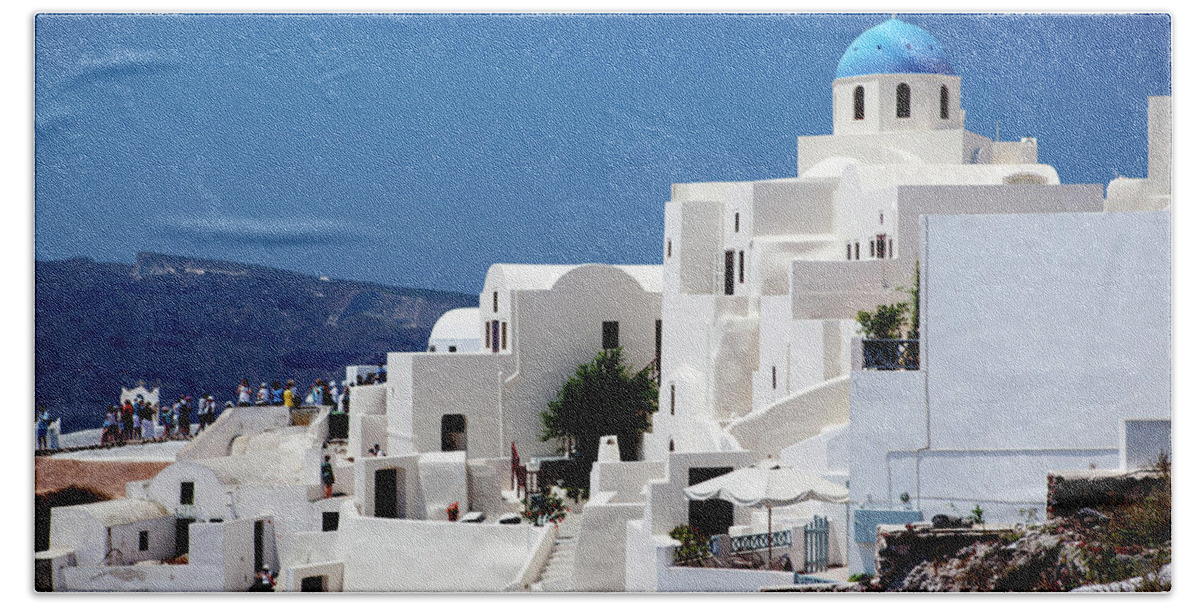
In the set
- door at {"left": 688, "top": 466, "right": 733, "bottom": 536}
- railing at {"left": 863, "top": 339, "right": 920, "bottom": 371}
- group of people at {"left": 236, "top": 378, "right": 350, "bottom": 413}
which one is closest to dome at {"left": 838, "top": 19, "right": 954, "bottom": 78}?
railing at {"left": 863, "top": 339, "right": 920, "bottom": 371}

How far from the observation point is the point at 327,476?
84.3 ft

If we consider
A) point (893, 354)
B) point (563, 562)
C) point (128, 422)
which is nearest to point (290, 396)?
point (128, 422)

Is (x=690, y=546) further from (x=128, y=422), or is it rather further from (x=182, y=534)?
(x=182, y=534)

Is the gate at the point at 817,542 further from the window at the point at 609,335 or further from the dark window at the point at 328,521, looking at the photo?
the window at the point at 609,335

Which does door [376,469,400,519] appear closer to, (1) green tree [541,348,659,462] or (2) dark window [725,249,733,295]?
(1) green tree [541,348,659,462]

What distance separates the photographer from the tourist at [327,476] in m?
25.4

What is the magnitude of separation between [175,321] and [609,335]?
9.61 meters

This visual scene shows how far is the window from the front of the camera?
1091 inches

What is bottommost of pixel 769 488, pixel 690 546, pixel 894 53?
pixel 690 546

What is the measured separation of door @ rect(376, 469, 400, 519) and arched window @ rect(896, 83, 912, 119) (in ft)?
28.3

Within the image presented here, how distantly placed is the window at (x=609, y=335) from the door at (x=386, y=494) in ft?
14.6

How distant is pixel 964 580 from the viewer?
16.9m

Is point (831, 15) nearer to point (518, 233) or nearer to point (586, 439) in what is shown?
point (518, 233)

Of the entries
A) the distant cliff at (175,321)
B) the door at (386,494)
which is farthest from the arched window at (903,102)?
the door at (386,494)
